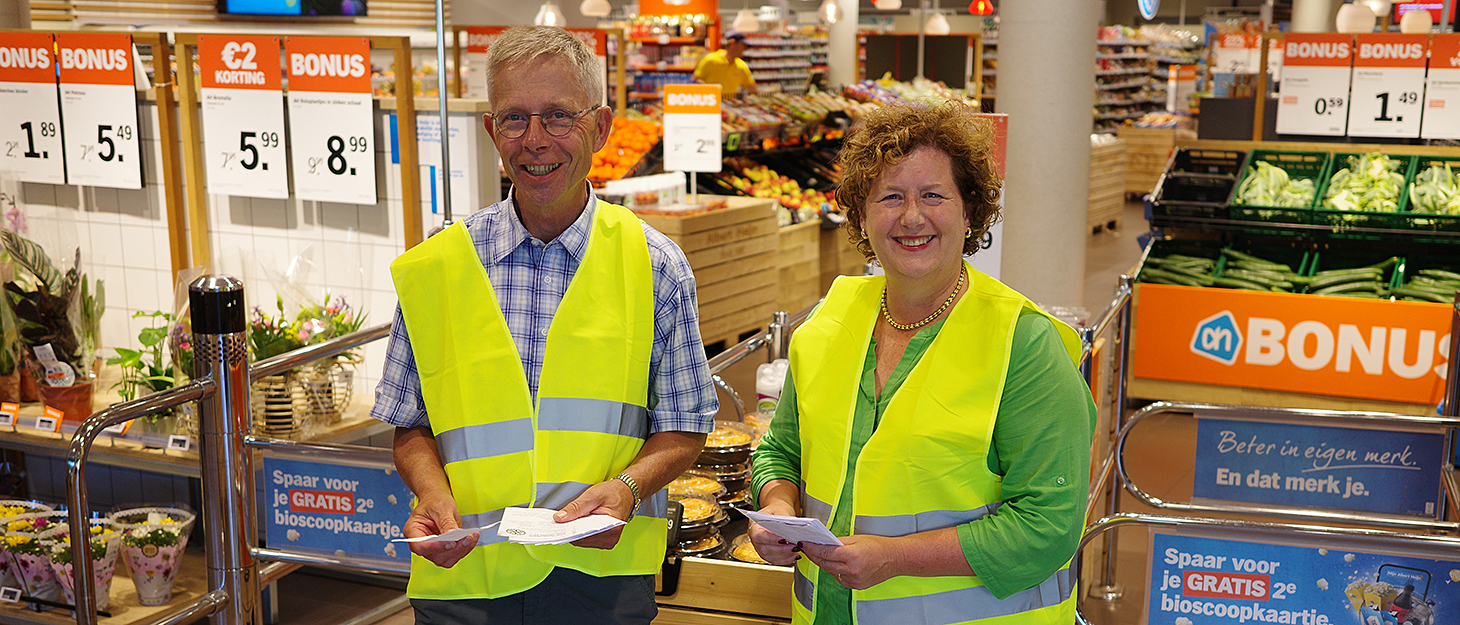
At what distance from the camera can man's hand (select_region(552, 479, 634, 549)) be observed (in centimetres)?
169

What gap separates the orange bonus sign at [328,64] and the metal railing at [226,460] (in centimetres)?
215

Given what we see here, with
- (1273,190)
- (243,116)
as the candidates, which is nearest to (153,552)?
(243,116)

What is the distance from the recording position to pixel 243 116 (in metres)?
4.65

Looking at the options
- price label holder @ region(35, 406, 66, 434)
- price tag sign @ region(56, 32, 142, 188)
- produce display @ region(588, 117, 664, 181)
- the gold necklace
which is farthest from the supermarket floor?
produce display @ region(588, 117, 664, 181)

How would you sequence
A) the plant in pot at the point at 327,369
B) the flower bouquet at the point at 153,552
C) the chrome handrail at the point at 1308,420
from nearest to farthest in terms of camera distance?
the chrome handrail at the point at 1308,420, the flower bouquet at the point at 153,552, the plant in pot at the point at 327,369

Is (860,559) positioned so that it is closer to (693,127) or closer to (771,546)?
(771,546)

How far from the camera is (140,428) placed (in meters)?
3.82

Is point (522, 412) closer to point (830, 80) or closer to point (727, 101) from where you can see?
point (727, 101)

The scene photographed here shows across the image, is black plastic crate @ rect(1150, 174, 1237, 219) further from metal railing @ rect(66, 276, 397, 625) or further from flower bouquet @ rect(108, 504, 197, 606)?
metal railing @ rect(66, 276, 397, 625)

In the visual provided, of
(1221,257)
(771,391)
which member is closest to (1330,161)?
(1221,257)

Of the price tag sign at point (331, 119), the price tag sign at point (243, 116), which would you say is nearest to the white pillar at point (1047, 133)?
the price tag sign at point (331, 119)

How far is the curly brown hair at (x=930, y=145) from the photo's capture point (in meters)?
1.64

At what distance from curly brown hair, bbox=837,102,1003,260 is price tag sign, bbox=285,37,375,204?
123 inches

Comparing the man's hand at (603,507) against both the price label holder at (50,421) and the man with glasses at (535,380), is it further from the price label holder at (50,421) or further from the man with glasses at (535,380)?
the price label holder at (50,421)
